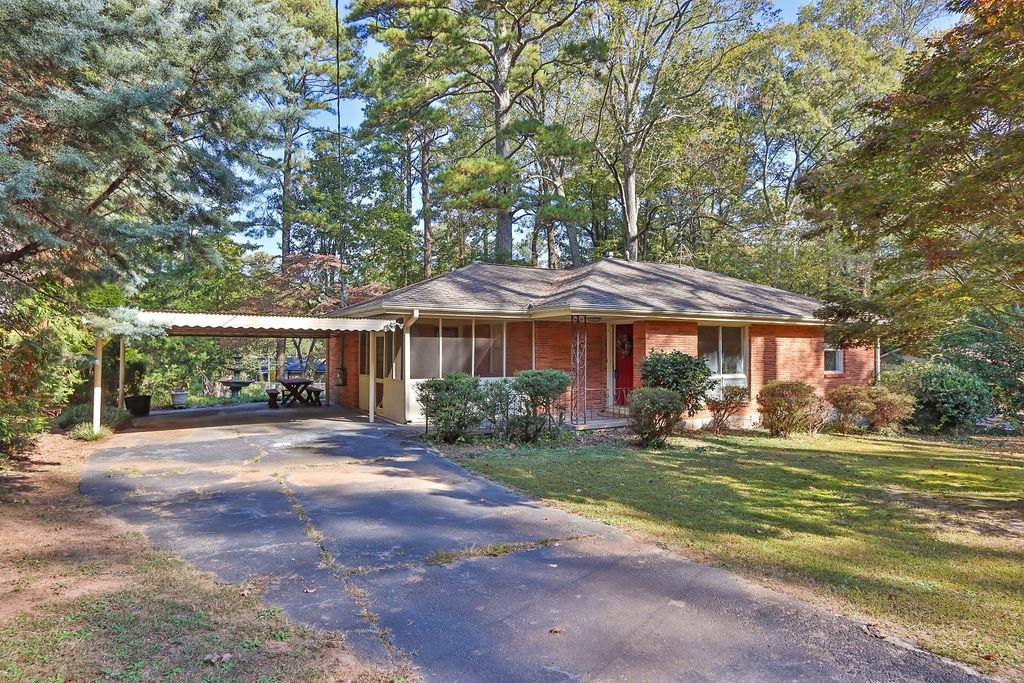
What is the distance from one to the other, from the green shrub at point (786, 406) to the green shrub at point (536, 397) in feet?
16.4

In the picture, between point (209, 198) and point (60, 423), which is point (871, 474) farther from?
point (60, 423)

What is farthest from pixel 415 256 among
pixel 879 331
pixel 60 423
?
pixel 879 331

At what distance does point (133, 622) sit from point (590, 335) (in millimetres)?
11745

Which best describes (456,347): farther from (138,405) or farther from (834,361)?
(834,361)

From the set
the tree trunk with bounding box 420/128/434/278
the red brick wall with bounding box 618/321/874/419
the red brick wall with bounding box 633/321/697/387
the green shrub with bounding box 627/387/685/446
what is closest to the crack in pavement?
the green shrub with bounding box 627/387/685/446

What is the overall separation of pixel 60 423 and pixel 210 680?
497 inches

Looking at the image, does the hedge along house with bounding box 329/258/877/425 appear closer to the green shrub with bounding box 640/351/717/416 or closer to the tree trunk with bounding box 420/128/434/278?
the green shrub with bounding box 640/351/717/416

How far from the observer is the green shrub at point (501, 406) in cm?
1058

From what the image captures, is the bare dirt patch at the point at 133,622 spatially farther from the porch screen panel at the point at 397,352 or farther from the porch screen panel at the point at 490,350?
the porch screen panel at the point at 490,350

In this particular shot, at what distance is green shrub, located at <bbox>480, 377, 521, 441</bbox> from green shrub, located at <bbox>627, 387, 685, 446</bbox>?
229 cm

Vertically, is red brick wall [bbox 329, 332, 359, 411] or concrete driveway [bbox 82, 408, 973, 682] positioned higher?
red brick wall [bbox 329, 332, 359, 411]

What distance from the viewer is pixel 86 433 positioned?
425 inches

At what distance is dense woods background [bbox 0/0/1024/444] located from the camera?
594 cm

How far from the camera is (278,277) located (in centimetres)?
2273
